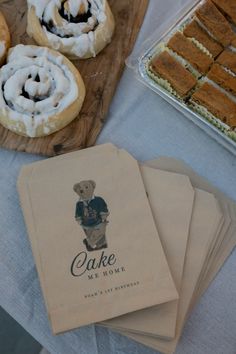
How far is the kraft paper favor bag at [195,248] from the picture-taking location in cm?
65

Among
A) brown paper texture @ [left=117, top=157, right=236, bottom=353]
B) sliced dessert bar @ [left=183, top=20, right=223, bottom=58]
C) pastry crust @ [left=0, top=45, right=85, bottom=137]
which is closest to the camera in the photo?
brown paper texture @ [left=117, top=157, right=236, bottom=353]

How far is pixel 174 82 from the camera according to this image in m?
0.83

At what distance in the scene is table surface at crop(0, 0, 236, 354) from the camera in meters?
0.68

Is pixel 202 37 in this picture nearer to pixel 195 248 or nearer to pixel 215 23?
pixel 215 23

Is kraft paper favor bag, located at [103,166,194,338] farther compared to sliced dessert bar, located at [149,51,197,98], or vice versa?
sliced dessert bar, located at [149,51,197,98]

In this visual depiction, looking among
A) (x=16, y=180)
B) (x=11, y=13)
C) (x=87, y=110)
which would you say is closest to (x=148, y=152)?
(x=87, y=110)

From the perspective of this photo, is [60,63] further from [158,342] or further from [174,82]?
[158,342]

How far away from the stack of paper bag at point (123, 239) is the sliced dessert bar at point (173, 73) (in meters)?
0.16

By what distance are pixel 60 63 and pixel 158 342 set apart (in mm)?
497

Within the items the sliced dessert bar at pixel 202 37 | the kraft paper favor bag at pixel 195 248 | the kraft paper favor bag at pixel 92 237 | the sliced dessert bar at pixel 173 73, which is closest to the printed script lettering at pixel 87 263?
the kraft paper favor bag at pixel 92 237

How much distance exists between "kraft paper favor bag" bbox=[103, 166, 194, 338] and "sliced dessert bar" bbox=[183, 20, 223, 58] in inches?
11.5

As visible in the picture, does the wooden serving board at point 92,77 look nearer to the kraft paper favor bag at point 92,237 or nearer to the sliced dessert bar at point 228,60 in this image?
the kraft paper favor bag at point 92,237

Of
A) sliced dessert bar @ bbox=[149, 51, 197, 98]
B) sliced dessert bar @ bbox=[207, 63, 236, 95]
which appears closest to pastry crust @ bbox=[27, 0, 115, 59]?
sliced dessert bar @ bbox=[149, 51, 197, 98]

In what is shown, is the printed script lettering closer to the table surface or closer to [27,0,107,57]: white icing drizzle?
the table surface
